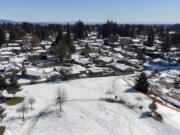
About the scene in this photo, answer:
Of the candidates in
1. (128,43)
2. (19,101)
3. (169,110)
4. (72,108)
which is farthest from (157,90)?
(128,43)

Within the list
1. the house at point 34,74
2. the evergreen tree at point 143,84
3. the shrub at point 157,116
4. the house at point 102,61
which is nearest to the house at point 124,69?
the house at point 102,61

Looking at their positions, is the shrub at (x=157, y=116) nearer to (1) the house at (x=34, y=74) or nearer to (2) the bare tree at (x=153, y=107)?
(2) the bare tree at (x=153, y=107)

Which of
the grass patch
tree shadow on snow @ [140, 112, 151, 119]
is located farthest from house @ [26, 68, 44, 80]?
tree shadow on snow @ [140, 112, 151, 119]

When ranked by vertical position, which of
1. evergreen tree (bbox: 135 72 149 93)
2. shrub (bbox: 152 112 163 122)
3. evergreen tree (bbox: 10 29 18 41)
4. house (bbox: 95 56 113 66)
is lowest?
shrub (bbox: 152 112 163 122)

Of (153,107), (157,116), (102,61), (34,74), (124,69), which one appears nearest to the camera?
(157,116)

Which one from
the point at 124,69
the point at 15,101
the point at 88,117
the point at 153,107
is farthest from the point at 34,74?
the point at 153,107

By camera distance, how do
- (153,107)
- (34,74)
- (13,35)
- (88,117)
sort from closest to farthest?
(88,117), (153,107), (34,74), (13,35)

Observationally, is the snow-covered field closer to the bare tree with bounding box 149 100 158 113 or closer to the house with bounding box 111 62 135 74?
the bare tree with bounding box 149 100 158 113

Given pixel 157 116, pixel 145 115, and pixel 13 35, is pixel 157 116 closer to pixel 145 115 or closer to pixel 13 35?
pixel 145 115
